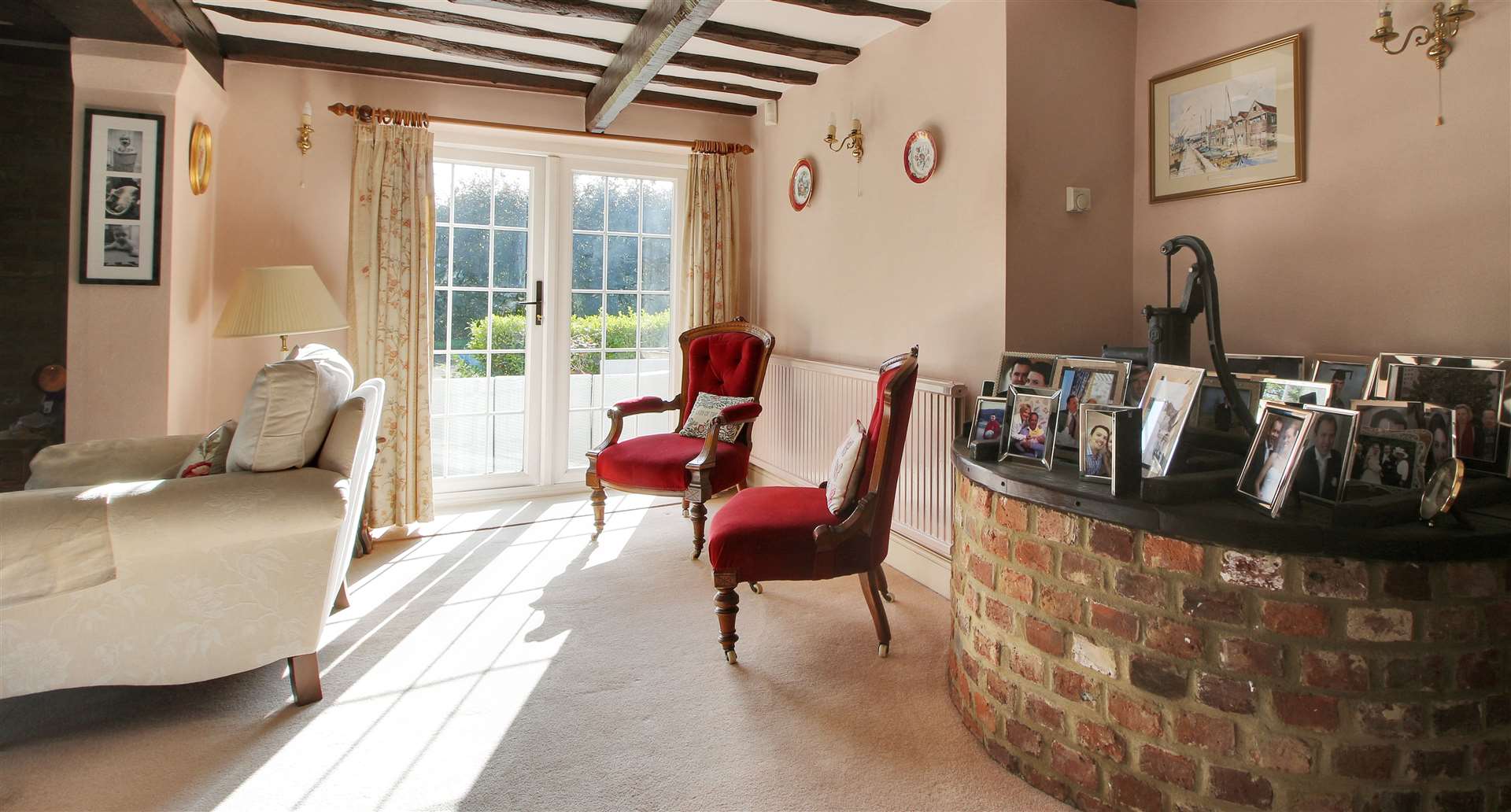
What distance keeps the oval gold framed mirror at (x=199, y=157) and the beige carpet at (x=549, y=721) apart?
6.85ft

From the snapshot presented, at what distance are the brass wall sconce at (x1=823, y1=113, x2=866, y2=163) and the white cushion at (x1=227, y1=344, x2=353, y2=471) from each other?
8.51 feet

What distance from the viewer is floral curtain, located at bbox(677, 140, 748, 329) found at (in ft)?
16.0

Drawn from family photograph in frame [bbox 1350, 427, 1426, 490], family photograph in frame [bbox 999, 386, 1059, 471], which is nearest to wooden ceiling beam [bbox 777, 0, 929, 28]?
family photograph in frame [bbox 999, 386, 1059, 471]

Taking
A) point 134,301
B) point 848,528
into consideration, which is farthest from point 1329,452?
point 134,301

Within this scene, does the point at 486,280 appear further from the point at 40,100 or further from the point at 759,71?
the point at 40,100

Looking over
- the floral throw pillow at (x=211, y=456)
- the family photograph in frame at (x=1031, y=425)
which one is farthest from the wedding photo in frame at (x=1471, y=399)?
the floral throw pillow at (x=211, y=456)

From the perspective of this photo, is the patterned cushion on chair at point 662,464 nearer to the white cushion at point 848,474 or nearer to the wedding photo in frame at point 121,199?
the white cushion at point 848,474

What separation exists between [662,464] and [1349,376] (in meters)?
2.59

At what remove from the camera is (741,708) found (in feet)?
7.41

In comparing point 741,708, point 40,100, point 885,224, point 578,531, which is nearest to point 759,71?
point 885,224

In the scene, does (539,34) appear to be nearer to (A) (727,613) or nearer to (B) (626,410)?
(B) (626,410)

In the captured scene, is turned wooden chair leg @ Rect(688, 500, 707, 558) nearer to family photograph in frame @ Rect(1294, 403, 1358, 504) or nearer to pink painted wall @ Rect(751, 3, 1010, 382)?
pink painted wall @ Rect(751, 3, 1010, 382)

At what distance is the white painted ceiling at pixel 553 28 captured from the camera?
332 centimetres

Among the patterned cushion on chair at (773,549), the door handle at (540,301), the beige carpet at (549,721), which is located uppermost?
the door handle at (540,301)
